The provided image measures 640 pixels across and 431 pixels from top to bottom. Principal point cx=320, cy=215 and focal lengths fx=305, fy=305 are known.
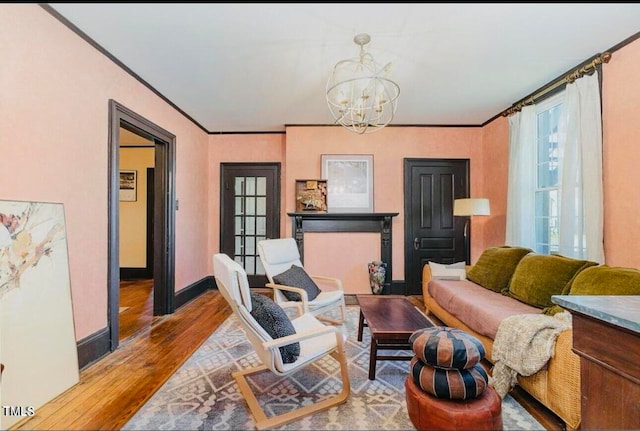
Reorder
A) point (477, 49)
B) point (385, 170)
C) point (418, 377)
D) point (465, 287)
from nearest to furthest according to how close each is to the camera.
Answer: point (418, 377) → point (477, 49) → point (465, 287) → point (385, 170)

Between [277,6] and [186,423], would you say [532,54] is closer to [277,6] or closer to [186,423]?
[277,6]

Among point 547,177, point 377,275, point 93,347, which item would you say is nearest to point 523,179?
point 547,177

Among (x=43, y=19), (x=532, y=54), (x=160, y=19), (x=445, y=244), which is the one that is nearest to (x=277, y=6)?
(x=160, y=19)

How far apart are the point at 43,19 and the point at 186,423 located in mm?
2835

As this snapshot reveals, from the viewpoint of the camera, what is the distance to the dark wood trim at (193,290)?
4.07 metres

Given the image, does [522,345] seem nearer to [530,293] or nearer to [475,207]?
[530,293]

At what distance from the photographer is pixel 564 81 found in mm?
3025

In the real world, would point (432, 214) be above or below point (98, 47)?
below

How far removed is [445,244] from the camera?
4.75m

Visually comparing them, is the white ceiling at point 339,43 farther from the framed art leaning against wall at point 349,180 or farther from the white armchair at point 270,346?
the white armchair at point 270,346

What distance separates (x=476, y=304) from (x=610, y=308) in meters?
1.35

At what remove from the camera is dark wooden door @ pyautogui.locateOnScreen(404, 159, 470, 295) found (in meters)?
4.73

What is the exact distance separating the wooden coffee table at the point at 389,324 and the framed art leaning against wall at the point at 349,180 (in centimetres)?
197

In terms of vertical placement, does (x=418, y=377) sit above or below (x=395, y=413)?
above
